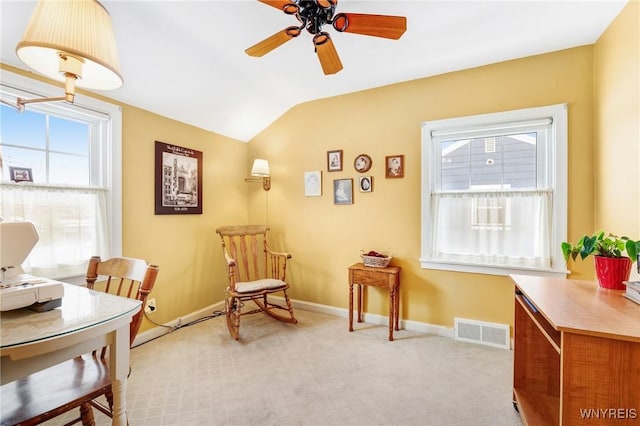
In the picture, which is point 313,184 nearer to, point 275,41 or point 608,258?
point 275,41

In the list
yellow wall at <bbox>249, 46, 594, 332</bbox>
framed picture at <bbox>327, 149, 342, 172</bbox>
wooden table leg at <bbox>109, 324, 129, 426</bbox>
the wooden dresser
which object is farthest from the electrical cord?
the wooden dresser

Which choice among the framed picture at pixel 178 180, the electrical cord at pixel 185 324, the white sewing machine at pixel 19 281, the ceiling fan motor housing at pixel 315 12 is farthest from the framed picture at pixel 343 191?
the white sewing machine at pixel 19 281

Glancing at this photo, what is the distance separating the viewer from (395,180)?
2803mm

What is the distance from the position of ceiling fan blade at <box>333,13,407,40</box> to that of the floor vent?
237 cm

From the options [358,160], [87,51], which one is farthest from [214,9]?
[358,160]

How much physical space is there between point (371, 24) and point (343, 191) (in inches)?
70.3

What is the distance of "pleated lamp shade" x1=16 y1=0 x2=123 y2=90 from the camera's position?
3.15 feet

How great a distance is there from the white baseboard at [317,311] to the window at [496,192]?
1.93 ft

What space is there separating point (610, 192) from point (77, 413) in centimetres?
368

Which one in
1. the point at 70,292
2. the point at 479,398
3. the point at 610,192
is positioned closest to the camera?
the point at 70,292

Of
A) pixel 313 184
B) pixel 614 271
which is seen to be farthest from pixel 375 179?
pixel 614 271

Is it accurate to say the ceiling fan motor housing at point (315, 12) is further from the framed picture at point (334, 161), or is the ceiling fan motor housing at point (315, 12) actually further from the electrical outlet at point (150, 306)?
the electrical outlet at point (150, 306)

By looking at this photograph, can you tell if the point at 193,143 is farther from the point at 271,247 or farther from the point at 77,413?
the point at 77,413

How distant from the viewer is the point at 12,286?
1081 mm
